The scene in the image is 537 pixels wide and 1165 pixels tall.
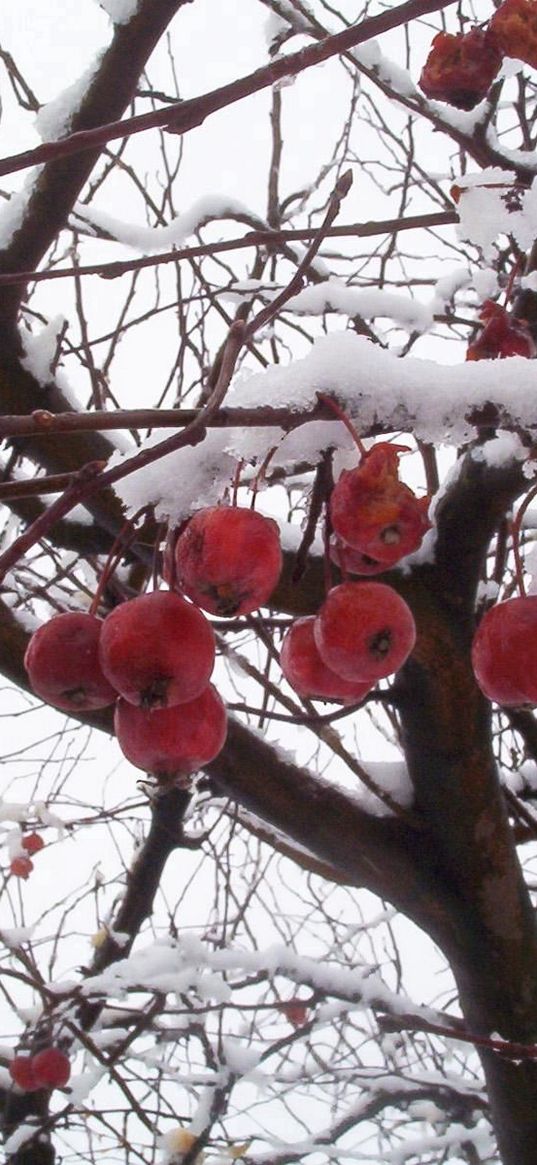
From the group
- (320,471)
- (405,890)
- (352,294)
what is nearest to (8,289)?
(352,294)

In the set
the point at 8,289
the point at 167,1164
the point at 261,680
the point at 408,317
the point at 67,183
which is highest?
the point at 408,317

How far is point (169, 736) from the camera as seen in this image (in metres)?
0.85

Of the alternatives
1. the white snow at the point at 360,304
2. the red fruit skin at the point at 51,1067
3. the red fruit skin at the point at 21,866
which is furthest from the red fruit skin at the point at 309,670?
the red fruit skin at the point at 21,866

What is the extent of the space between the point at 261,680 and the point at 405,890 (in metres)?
0.55

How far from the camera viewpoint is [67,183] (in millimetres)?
1785

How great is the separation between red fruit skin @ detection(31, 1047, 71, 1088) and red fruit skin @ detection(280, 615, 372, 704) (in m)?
2.55

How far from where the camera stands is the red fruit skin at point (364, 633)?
2.99 feet

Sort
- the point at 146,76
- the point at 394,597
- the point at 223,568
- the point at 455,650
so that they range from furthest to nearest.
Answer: the point at 146,76 < the point at 455,650 < the point at 394,597 < the point at 223,568

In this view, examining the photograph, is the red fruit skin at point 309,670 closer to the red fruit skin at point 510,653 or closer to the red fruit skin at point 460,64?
the red fruit skin at point 510,653

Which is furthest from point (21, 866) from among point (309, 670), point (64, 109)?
point (309, 670)

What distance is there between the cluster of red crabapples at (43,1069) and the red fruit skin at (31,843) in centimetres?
95

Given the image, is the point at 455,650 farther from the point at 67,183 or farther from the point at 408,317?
the point at 67,183

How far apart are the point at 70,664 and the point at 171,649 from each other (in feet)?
0.46

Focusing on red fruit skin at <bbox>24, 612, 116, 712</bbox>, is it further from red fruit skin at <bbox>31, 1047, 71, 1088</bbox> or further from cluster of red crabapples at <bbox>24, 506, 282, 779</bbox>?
red fruit skin at <bbox>31, 1047, 71, 1088</bbox>
